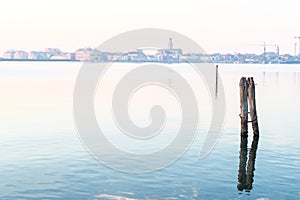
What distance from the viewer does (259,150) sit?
26.0 m

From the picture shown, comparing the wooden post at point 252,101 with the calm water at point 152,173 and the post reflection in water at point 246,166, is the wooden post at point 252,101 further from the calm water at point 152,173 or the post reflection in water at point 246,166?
the calm water at point 152,173

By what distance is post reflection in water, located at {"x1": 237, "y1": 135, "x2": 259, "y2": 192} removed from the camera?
18.8 meters

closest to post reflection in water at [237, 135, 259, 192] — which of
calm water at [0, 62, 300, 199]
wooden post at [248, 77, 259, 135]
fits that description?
calm water at [0, 62, 300, 199]

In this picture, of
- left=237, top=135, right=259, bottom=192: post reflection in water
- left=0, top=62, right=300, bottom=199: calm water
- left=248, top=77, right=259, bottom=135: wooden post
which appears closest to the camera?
left=0, top=62, right=300, bottom=199: calm water

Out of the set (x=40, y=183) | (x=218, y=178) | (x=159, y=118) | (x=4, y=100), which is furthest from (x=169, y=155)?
(x=4, y=100)

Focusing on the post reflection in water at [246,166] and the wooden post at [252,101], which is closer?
the post reflection in water at [246,166]

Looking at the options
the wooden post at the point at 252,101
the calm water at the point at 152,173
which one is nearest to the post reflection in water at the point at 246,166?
the calm water at the point at 152,173

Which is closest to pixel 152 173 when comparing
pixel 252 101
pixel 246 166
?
pixel 246 166

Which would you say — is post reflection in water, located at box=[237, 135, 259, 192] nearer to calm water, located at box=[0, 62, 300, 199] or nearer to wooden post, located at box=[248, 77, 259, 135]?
calm water, located at box=[0, 62, 300, 199]

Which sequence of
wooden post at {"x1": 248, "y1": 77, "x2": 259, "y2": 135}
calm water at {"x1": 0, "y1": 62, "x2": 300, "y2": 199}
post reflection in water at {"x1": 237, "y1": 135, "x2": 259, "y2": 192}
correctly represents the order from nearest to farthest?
calm water at {"x1": 0, "y1": 62, "x2": 300, "y2": 199} < post reflection in water at {"x1": 237, "y1": 135, "x2": 259, "y2": 192} < wooden post at {"x1": 248, "y1": 77, "x2": 259, "y2": 135}

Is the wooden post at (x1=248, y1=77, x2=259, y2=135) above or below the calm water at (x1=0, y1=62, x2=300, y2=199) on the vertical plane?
above

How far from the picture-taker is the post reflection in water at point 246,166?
61.8 ft

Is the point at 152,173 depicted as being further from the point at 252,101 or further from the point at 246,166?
the point at 252,101

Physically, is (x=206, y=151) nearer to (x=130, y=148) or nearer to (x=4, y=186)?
(x=130, y=148)
